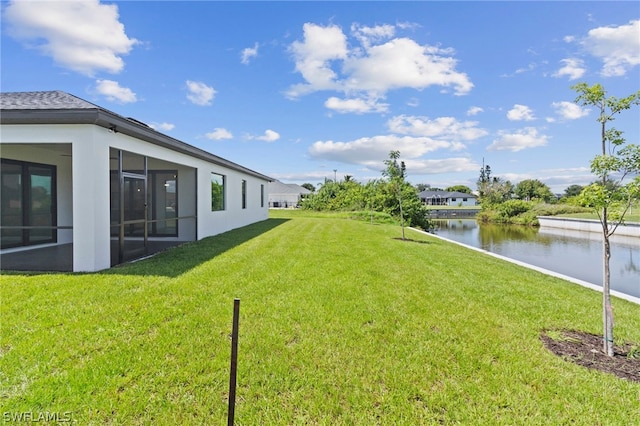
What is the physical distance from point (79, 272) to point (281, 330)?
4.50m

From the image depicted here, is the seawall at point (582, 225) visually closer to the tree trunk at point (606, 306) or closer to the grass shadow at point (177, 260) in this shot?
the tree trunk at point (606, 306)

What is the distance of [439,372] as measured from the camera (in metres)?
2.79

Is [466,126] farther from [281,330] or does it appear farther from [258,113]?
[281,330]

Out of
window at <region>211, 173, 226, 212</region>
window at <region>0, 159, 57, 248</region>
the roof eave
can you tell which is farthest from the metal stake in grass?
window at <region>211, 173, 226, 212</region>

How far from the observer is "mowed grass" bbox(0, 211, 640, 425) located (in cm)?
230

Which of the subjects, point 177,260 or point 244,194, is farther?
point 244,194

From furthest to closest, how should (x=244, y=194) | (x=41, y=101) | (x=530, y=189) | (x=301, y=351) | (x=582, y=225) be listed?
(x=530, y=189), (x=582, y=225), (x=244, y=194), (x=41, y=101), (x=301, y=351)

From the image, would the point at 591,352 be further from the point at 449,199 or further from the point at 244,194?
the point at 449,199

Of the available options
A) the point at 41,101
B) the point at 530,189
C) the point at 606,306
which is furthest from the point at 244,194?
the point at 530,189

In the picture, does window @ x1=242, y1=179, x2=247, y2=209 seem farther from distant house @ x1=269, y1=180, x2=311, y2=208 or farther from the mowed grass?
distant house @ x1=269, y1=180, x2=311, y2=208

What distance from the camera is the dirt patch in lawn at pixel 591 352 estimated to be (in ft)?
9.69

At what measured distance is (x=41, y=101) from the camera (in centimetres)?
629

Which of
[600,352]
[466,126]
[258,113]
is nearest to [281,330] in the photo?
[600,352]

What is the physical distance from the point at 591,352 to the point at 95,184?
7.51m
